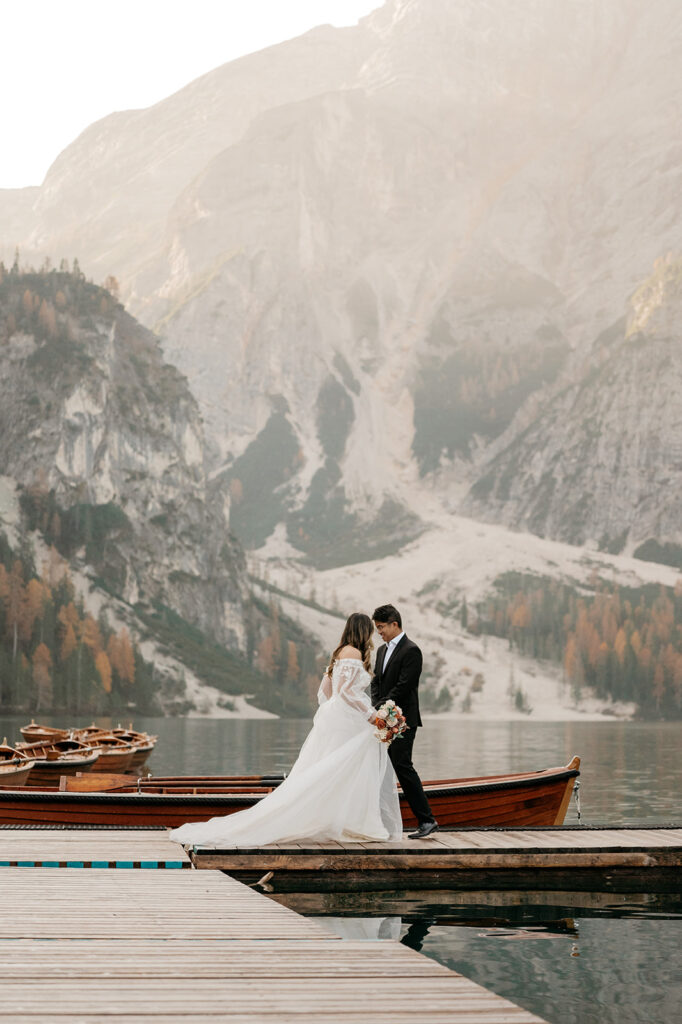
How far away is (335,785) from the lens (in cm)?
2144

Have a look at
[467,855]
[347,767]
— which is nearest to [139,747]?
[347,767]

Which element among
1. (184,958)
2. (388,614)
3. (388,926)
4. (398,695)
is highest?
(388,614)

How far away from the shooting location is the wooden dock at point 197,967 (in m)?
9.92

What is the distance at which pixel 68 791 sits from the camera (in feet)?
90.3

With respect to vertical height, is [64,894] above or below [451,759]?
above

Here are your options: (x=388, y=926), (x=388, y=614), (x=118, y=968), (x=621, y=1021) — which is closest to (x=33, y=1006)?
(x=118, y=968)

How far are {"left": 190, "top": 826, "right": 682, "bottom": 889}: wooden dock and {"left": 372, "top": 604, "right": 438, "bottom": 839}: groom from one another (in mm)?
1177

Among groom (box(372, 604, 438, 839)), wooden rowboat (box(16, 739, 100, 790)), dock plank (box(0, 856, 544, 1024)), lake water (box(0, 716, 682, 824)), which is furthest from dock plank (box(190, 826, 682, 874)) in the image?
lake water (box(0, 716, 682, 824))

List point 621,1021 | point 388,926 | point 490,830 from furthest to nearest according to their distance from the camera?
point 490,830 < point 388,926 < point 621,1021

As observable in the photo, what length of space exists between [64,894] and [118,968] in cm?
476

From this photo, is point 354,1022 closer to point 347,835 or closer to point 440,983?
point 440,983

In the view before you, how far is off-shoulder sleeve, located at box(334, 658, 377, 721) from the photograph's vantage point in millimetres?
21125

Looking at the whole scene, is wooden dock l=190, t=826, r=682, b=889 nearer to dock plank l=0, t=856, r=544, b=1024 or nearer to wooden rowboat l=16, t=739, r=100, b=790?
dock plank l=0, t=856, r=544, b=1024

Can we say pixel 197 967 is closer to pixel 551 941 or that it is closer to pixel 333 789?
pixel 551 941
